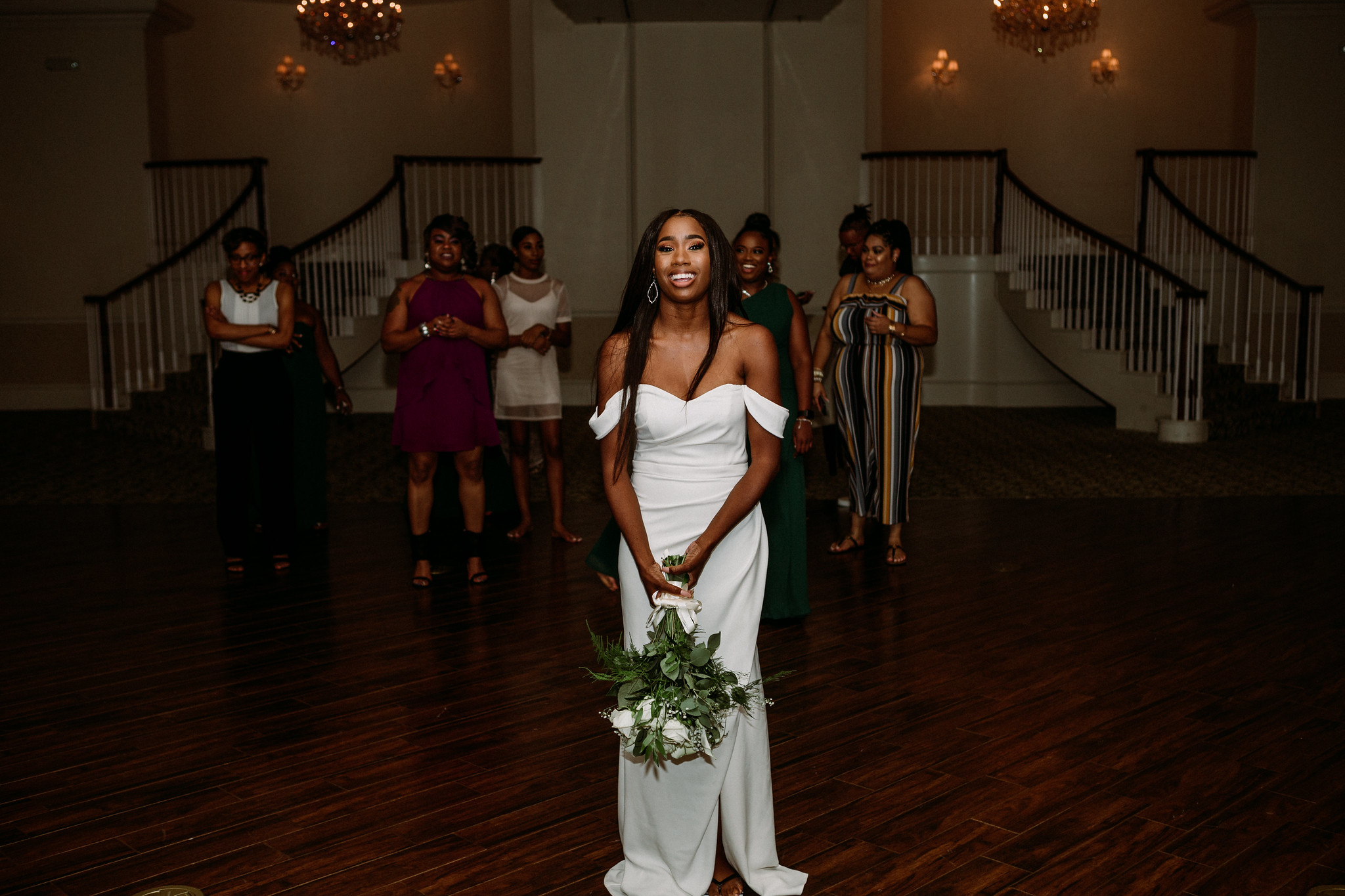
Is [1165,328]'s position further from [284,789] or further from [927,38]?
[284,789]

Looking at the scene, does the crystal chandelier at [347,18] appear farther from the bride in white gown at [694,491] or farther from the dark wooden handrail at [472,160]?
the bride in white gown at [694,491]

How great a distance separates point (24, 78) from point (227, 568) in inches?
381

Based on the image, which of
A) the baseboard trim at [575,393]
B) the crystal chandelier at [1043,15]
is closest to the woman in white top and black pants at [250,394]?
the baseboard trim at [575,393]

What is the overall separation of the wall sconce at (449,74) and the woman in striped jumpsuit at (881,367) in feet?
31.3

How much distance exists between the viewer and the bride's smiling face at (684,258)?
8.05 feet

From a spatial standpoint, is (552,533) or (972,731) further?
(552,533)

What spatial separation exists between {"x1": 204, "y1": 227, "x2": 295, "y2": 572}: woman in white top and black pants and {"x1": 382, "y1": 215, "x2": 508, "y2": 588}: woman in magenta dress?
0.73m

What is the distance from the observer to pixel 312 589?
525 cm

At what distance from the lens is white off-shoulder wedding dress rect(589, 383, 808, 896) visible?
2490 millimetres

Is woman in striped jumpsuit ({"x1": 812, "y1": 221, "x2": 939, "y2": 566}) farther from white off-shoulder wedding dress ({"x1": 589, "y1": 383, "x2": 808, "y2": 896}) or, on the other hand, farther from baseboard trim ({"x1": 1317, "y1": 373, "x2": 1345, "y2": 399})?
baseboard trim ({"x1": 1317, "y1": 373, "x2": 1345, "y2": 399})

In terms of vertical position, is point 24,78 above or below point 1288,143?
above

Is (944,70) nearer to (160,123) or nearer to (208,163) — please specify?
(208,163)

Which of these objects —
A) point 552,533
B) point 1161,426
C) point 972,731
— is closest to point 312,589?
point 552,533

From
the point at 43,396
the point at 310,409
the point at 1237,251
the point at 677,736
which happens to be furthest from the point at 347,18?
the point at 677,736
